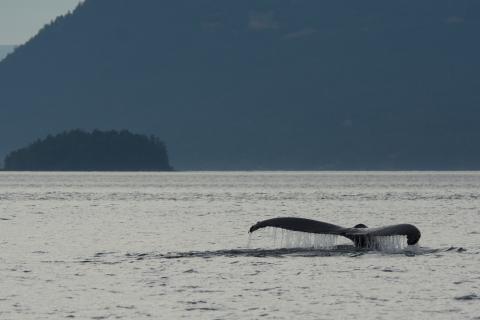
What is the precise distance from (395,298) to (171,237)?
2509 cm

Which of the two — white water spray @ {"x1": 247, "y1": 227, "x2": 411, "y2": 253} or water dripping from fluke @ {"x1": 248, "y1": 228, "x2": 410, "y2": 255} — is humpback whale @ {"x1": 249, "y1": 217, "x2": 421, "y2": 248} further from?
water dripping from fluke @ {"x1": 248, "y1": 228, "x2": 410, "y2": 255}

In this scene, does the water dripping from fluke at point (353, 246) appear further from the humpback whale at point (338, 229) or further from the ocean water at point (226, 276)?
the humpback whale at point (338, 229)

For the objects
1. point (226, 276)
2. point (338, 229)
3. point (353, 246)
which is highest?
point (338, 229)

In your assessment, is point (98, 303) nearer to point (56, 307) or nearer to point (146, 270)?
point (56, 307)

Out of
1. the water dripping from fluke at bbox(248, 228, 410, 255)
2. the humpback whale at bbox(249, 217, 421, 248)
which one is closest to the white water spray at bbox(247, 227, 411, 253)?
the water dripping from fluke at bbox(248, 228, 410, 255)

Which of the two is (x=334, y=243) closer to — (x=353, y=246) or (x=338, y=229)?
(x=353, y=246)

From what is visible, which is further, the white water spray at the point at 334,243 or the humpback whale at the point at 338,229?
the white water spray at the point at 334,243

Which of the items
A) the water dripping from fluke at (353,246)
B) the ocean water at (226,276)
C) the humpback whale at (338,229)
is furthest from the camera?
the water dripping from fluke at (353,246)

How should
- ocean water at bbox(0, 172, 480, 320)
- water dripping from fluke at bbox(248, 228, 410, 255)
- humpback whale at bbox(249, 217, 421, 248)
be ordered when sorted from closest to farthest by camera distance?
ocean water at bbox(0, 172, 480, 320)
humpback whale at bbox(249, 217, 421, 248)
water dripping from fluke at bbox(248, 228, 410, 255)

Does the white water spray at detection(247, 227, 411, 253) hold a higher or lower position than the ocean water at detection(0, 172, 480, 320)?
higher

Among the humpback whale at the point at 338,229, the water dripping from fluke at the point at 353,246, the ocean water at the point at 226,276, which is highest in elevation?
the humpback whale at the point at 338,229

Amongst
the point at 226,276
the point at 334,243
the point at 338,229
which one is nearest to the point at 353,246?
the point at 334,243

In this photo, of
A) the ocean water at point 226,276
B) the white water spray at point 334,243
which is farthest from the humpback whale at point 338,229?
the white water spray at point 334,243

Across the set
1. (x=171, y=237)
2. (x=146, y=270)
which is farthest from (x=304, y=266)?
(x=171, y=237)
